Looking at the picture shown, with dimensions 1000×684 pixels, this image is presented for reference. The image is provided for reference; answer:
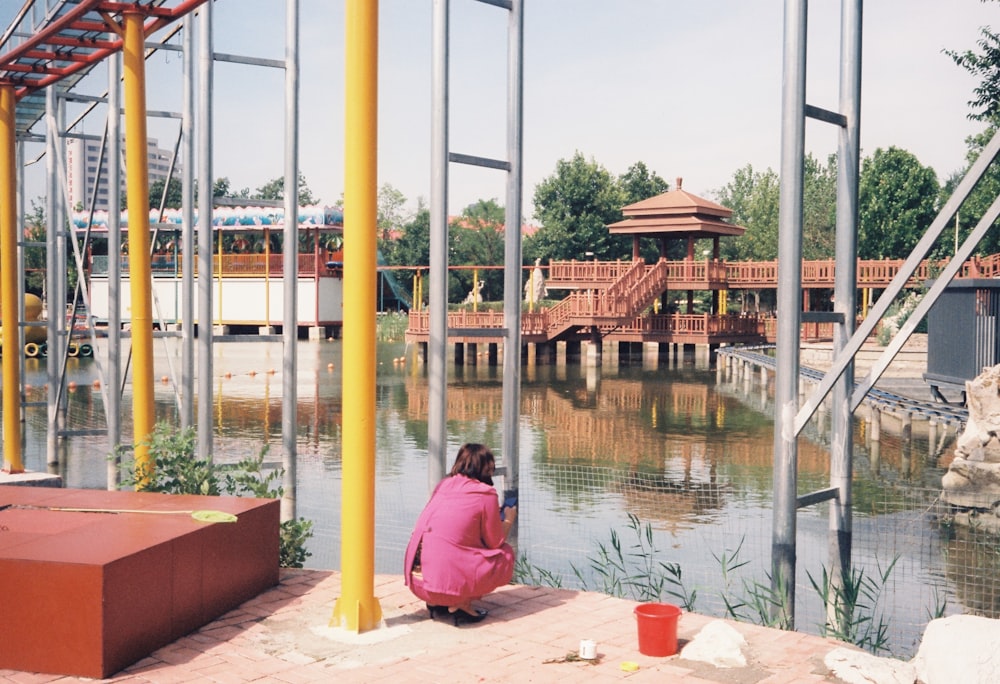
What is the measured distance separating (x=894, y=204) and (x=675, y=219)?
57.8 ft

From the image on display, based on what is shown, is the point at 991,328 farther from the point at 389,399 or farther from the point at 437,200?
the point at 389,399

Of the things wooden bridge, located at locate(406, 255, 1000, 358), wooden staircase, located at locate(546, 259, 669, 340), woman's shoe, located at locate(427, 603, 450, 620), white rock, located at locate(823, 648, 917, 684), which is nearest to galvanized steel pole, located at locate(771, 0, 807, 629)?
white rock, located at locate(823, 648, 917, 684)

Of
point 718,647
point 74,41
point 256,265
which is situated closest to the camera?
point 718,647

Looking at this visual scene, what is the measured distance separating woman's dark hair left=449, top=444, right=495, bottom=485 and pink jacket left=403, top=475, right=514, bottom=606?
0.16 ft

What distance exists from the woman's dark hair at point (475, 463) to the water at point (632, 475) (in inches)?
47.8

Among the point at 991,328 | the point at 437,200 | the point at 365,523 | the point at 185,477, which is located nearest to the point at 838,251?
the point at 437,200

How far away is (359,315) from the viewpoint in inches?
208

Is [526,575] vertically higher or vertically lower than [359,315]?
lower

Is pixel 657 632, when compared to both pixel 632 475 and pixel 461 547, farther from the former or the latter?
pixel 632 475

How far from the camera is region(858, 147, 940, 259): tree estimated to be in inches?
2023

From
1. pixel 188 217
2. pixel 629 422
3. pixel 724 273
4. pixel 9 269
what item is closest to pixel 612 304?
pixel 724 273

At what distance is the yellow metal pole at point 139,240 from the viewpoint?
7758 millimetres

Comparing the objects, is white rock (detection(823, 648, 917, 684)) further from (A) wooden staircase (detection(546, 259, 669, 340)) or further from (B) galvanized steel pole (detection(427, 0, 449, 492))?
(A) wooden staircase (detection(546, 259, 669, 340))

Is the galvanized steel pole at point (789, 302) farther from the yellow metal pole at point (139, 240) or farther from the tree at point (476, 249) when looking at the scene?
the tree at point (476, 249)
